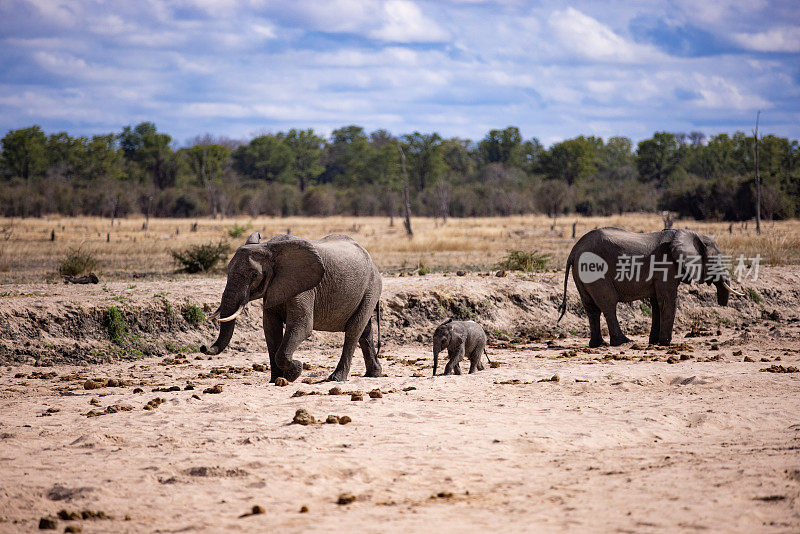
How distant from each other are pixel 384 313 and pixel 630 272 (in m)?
4.24

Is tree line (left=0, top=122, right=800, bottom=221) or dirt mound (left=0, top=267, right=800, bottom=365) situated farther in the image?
tree line (left=0, top=122, right=800, bottom=221)

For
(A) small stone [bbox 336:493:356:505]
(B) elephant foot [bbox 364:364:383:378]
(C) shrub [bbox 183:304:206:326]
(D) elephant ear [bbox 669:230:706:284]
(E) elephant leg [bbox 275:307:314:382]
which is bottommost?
(B) elephant foot [bbox 364:364:383:378]

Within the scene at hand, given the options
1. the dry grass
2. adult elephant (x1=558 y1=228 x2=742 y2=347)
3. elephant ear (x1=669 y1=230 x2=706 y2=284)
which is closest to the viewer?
adult elephant (x1=558 y1=228 x2=742 y2=347)

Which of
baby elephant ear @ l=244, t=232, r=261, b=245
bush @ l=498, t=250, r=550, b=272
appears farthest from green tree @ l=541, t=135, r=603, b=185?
baby elephant ear @ l=244, t=232, r=261, b=245

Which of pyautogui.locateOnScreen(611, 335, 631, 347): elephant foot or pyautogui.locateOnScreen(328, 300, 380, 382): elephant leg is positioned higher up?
pyautogui.locateOnScreen(328, 300, 380, 382): elephant leg

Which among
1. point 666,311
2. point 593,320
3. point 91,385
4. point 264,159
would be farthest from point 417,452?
point 264,159

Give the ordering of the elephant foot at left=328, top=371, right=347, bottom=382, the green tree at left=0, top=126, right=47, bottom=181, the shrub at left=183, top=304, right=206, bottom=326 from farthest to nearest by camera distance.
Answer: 1. the green tree at left=0, top=126, right=47, bottom=181
2. the shrub at left=183, top=304, right=206, bottom=326
3. the elephant foot at left=328, top=371, right=347, bottom=382

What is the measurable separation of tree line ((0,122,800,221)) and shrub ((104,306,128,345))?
44665 mm

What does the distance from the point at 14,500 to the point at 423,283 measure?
10.6m

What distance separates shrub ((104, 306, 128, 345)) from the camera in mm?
12008

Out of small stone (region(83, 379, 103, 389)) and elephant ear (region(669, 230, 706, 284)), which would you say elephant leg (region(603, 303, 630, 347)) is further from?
small stone (region(83, 379, 103, 389))

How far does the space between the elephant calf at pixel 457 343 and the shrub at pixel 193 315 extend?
4607mm

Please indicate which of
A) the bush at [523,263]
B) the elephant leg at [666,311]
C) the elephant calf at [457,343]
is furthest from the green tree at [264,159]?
the elephant calf at [457,343]

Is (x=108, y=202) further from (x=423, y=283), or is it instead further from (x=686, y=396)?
(x=686, y=396)
